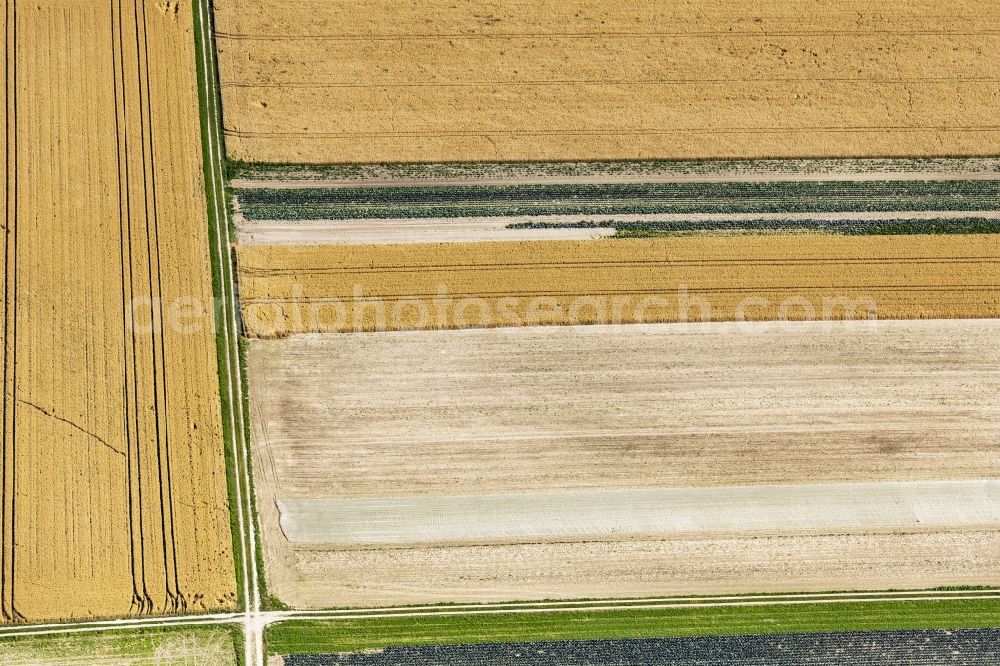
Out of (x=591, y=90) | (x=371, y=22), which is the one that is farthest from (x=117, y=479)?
(x=591, y=90)

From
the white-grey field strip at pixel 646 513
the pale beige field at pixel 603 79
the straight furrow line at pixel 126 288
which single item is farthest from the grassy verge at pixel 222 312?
the straight furrow line at pixel 126 288

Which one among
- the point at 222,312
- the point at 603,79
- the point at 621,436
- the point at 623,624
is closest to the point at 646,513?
the point at 621,436

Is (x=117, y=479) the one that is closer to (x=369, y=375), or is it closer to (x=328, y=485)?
(x=328, y=485)

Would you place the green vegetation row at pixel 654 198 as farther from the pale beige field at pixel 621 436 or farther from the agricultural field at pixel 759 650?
the agricultural field at pixel 759 650

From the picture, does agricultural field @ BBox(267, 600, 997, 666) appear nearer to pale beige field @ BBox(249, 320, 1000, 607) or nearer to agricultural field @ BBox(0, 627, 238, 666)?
pale beige field @ BBox(249, 320, 1000, 607)

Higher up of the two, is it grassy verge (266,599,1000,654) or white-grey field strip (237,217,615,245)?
white-grey field strip (237,217,615,245)

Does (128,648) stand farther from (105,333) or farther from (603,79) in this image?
(603,79)

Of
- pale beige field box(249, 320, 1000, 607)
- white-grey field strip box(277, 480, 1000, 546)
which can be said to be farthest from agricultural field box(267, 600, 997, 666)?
white-grey field strip box(277, 480, 1000, 546)
